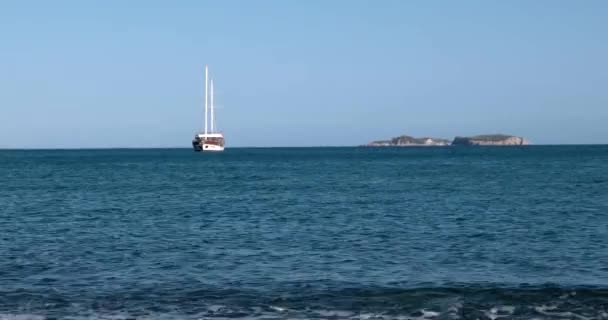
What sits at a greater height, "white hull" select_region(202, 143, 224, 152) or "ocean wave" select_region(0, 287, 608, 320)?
"white hull" select_region(202, 143, 224, 152)

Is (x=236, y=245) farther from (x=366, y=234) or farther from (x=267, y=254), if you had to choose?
(x=366, y=234)

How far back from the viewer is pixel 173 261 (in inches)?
930

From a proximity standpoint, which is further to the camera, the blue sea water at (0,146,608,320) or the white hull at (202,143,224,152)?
the white hull at (202,143,224,152)

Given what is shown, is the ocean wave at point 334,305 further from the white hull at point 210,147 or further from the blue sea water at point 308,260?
the white hull at point 210,147

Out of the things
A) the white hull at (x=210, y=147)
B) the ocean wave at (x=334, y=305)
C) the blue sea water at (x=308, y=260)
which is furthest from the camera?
the white hull at (x=210, y=147)

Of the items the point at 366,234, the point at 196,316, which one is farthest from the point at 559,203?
the point at 196,316

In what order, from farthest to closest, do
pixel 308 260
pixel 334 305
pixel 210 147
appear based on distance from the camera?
pixel 210 147
pixel 308 260
pixel 334 305

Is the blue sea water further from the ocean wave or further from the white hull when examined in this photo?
the white hull

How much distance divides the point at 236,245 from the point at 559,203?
2210 centimetres

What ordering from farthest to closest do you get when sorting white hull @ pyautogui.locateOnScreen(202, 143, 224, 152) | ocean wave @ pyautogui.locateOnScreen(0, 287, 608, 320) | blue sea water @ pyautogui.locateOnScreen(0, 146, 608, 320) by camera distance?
1. white hull @ pyautogui.locateOnScreen(202, 143, 224, 152)
2. blue sea water @ pyautogui.locateOnScreen(0, 146, 608, 320)
3. ocean wave @ pyautogui.locateOnScreen(0, 287, 608, 320)

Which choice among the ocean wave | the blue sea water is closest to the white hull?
the blue sea water

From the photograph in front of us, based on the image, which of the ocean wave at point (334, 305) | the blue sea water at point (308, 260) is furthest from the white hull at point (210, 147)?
the ocean wave at point (334, 305)

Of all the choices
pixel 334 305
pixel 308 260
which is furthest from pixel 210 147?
pixel 334 305

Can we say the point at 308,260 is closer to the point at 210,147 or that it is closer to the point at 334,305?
the point at 334,305
